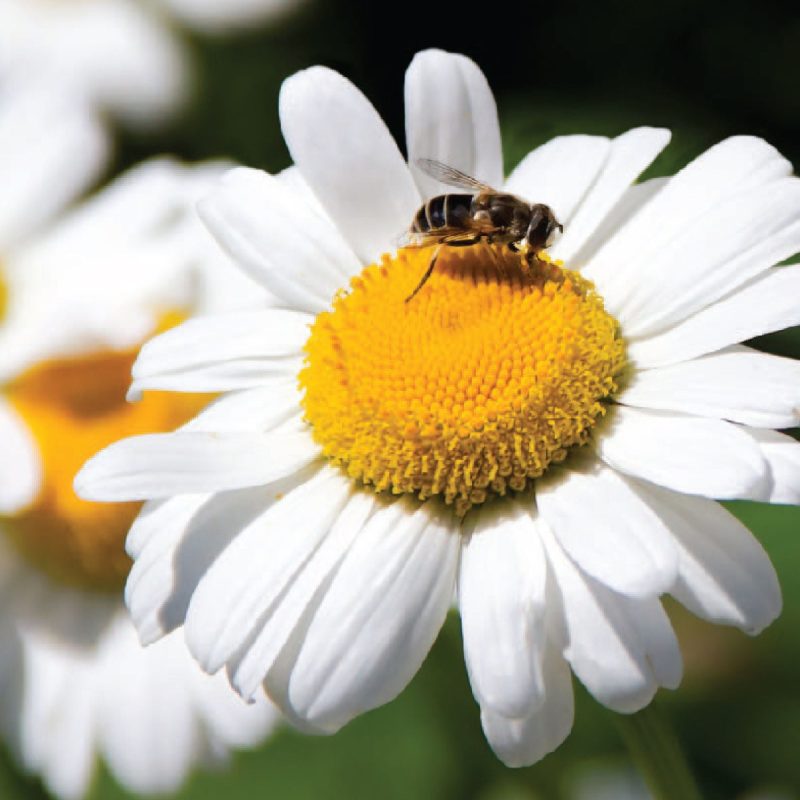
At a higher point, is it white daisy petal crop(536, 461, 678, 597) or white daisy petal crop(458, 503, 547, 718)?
white daisy petal crop(536, 461, 678, 597)

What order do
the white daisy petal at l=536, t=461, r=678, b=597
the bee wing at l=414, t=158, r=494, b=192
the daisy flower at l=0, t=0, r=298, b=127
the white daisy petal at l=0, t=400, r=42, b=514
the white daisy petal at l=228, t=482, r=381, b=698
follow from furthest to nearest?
the daisy flower at l=0, t=0, r=298, b=127, the white daisy petal at l=0, t=400, r=42, b=514, the bee wing at l=414, t=158, r=494, b=192, the white daisy petal at l=228, t=482, r=381, b=698, the white daisy petal at l=536, t=461, r=678, b=597

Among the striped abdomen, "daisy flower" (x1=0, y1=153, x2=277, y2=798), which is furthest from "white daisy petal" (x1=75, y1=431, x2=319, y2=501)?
"daisy flower" (x1=0, y1=153, x2=277, y2=798)

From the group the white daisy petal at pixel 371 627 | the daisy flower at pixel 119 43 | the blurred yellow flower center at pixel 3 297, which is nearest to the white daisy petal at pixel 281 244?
the white daisy petal at pixel 371 627

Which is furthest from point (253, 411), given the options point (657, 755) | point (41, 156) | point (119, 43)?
point (119, 43)

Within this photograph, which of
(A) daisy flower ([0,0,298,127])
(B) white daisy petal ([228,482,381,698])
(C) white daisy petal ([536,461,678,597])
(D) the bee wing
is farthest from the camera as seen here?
(A) daisy flower ([0,0,298,127])

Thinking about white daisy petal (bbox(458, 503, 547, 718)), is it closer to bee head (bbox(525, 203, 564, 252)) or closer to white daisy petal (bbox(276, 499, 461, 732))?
white daisy petal (bbox(276, 499, 461, 732))

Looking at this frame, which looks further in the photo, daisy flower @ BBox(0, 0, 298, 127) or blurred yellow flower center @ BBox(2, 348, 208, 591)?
daisy flower @ BBox(0, 0, 298, 127)

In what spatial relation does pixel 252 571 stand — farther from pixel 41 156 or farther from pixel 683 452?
pixel 41 156
